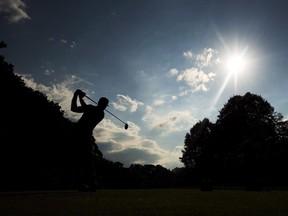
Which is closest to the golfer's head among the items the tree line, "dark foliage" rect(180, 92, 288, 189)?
the tree line

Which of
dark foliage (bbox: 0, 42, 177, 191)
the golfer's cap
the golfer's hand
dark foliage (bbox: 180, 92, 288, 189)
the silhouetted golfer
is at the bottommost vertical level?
the silhouetted golfer

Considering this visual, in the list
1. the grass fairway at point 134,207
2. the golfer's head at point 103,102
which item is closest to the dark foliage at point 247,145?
the golfer's head at point 103,102

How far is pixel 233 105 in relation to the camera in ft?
181

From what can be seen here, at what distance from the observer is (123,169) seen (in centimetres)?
6838

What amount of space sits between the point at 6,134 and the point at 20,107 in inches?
132

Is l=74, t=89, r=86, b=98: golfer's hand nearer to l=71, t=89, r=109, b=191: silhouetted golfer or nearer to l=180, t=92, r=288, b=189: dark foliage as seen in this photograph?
l=71, t=89, r=109, b=191: silhouetted golfer

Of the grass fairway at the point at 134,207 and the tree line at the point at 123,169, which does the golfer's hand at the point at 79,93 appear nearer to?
the tree line at the point at 123,169

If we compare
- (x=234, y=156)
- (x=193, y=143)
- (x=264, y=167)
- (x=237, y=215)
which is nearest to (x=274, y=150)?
(x=264, y=167)

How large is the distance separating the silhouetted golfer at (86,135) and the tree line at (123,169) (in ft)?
1.44

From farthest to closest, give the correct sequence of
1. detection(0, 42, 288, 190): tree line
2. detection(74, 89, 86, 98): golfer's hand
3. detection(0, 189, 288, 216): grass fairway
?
1. detection(0, 42, 288, 190): tree line
2. detection(74, 89, 86, 98): golfer's hand
3. detection(0, 189, 288, 216): grass fairway

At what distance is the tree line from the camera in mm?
31875

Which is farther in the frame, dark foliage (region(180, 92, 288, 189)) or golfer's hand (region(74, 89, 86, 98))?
dark foliage (region(180, 92, 288, 189))

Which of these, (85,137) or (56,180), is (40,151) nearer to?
(56,180)

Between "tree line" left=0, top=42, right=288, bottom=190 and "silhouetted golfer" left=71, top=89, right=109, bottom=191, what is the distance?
1.44ft
